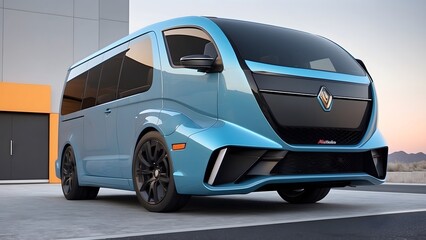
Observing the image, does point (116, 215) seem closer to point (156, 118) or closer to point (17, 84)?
point (156, 118)

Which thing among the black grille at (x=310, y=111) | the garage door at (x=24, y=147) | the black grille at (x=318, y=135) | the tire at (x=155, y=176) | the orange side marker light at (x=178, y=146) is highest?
the black grille at (x=310, y=111)

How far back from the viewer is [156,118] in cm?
631

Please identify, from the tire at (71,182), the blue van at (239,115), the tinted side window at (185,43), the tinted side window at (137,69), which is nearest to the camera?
the blue van at (239,115)

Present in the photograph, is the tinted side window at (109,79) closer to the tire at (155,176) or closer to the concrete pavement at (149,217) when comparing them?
the tire at (155,176)

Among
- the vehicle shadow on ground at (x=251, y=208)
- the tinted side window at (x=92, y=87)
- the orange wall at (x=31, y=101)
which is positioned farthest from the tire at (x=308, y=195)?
the orange wall at (x=31, y=101)

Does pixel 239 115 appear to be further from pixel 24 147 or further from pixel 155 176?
pixel 24 147

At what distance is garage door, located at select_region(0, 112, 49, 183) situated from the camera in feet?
68.6

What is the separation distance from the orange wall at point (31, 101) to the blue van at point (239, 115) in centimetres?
1471

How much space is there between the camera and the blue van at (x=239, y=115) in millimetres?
5629

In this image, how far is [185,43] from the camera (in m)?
6.41

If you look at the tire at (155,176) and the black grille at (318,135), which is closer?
the black grille at (318,135)

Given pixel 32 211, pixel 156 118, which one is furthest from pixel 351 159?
pixel 32 211

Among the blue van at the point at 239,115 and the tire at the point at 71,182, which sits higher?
the blue van at the point at 239,115

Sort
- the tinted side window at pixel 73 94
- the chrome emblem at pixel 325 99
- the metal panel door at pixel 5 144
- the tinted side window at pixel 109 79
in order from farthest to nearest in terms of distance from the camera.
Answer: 1. the metal panel door at pixel 5 144
2. the tinted side window at pixel 73 94
3. the tinted side window at pixel 109 79
4. the chrome emblem at pixel 325 99
